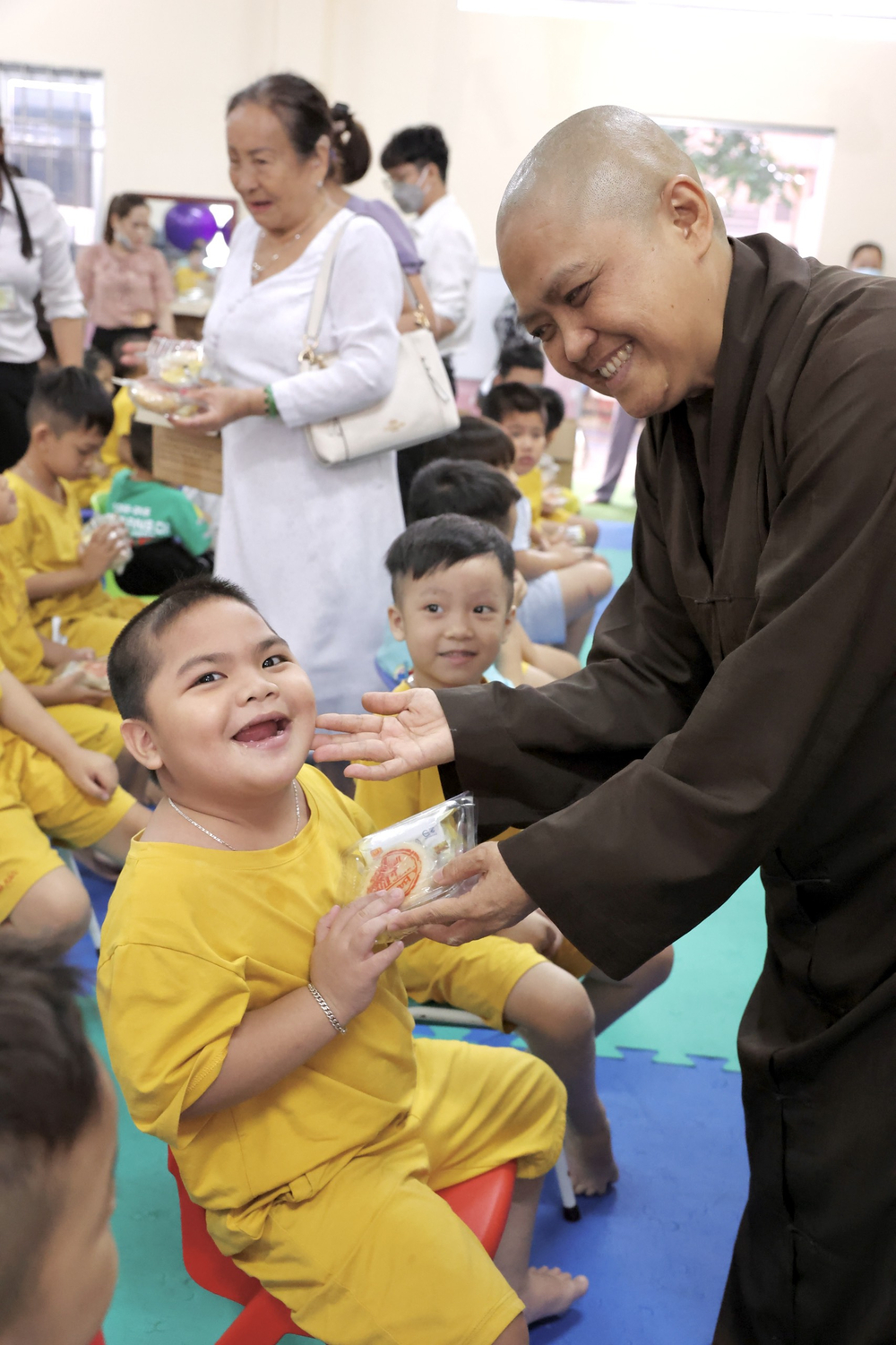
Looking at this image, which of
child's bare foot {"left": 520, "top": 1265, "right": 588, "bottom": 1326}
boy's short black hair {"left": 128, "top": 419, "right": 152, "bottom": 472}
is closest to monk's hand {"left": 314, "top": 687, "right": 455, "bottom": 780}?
child's bare foot {"left": 520, "top": 1265, "right": 588, "bottom": 1326}

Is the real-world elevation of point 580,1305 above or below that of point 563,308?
below

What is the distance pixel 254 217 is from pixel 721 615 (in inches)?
68.9

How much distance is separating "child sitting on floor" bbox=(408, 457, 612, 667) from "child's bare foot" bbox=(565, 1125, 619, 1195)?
1.53 m

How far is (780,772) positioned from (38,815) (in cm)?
185

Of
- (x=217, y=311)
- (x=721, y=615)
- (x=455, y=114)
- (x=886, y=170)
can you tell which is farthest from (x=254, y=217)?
(x=886, y=170)

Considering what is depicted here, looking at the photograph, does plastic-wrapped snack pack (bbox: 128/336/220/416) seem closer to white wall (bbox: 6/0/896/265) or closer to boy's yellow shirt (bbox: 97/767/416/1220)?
boy's yellow shirt (bbox: 97/767/416/1220)

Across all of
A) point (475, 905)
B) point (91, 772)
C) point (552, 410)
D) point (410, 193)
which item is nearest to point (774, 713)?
point (475, 905)

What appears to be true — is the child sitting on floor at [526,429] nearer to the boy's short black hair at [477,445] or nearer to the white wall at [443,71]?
the boy's short black hair at [477,445]

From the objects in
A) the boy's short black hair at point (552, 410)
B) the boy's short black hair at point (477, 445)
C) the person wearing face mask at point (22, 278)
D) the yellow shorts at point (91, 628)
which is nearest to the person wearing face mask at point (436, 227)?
the boy's short black hair at point (552, 410)

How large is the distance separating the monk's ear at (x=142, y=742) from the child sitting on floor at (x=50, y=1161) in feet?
1.73

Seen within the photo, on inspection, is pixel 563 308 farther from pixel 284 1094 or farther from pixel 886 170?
pixel 886 170

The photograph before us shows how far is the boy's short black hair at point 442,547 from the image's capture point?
7.47 feet

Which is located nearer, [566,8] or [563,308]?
[563,308]

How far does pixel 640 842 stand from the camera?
123 cm
